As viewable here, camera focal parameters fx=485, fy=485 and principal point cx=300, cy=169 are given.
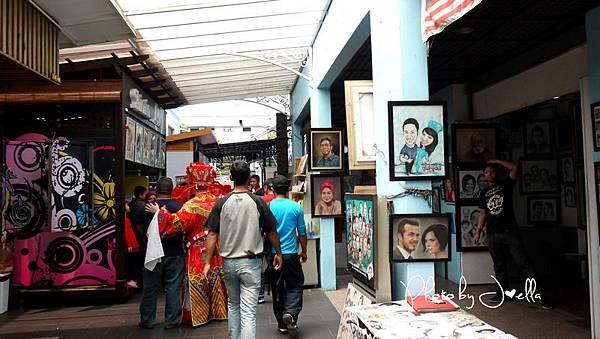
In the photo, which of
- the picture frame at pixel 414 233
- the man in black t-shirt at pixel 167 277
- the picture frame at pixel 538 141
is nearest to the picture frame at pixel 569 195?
the picture frame at pixel 538 141

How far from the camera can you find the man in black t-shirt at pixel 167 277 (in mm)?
5645

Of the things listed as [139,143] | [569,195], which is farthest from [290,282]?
[569,195]

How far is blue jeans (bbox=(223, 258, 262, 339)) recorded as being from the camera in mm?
4043

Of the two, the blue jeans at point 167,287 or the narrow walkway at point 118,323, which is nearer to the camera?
the narrow walkway at point 118,323

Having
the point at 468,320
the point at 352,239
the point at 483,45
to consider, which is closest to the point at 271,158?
the point at 483,45

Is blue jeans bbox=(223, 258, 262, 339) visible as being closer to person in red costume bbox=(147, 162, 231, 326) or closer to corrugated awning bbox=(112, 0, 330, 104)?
person in red costume bbox=(147, 162, 231, 326)

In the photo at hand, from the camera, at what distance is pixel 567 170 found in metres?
8.02

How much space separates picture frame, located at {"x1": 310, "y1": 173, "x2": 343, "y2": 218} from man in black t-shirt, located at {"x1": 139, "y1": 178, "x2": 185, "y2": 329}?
2099 mm

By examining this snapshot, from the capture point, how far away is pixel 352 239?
4.21 m

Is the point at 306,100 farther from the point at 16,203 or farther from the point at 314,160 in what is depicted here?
the point at 16,203

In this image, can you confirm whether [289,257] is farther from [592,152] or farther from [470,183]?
[470,183]

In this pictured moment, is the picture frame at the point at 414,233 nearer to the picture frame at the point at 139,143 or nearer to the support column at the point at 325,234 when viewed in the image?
the support column at the point at 325,234

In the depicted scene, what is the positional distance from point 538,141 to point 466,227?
2045 millimetres

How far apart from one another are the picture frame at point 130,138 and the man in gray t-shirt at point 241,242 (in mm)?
4066
